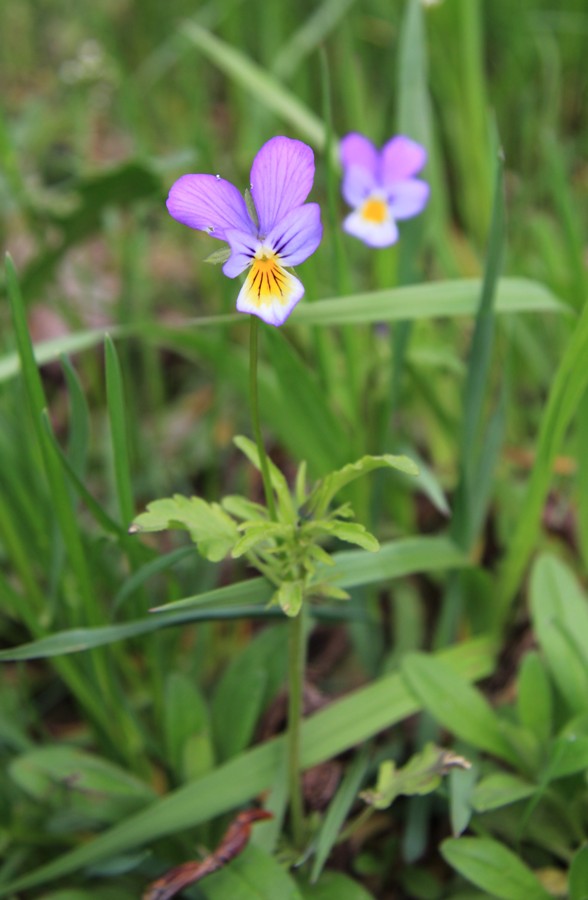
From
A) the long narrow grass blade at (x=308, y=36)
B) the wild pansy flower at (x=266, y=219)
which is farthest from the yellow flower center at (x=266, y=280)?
the long narrow grass blade at (x=308, y=36)

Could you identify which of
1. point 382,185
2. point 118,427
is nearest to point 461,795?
point 118,427

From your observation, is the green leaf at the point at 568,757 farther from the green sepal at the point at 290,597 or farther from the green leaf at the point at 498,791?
the green sepal at the point at 290,597

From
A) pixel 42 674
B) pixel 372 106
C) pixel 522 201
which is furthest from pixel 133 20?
pixel 42 674

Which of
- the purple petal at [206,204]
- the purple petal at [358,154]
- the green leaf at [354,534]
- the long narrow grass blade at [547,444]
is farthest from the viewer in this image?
the purple petal at [358,154]

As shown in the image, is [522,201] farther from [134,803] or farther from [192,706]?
[134,803]

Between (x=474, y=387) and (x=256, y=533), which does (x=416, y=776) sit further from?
(x=474, y=387)

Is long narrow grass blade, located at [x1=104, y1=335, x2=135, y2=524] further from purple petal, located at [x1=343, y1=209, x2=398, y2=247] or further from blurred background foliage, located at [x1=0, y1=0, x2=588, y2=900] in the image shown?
purple petal, located at [x1=343, y1=209, x2=398, y2=247]
